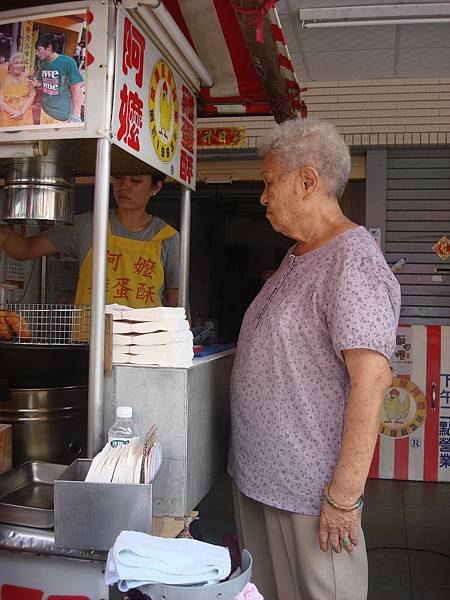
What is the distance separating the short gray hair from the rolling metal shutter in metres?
4.11

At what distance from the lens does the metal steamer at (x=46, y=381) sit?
76.1 inches

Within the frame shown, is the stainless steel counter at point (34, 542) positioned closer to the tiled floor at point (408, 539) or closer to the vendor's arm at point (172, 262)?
the vendor's arm at point (172, 262)

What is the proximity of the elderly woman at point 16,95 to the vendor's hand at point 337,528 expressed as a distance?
1.41 m

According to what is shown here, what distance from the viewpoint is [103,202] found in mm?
1779

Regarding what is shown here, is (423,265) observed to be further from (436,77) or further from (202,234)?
(202,234)

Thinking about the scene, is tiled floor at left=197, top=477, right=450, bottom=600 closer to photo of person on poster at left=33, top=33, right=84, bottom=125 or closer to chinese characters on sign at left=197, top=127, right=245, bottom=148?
photo of person on poster at left=33, top=33, right=84, bottom=125

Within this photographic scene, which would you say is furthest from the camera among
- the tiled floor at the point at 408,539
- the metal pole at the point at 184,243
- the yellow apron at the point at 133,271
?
the tiled floor at the point at 408,539

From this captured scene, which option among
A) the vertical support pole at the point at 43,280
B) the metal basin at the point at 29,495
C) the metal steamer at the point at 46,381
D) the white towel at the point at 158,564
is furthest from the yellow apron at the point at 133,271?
the white towel at the point at 158,564

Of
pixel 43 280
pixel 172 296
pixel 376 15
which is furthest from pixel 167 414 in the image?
pixel 376 15

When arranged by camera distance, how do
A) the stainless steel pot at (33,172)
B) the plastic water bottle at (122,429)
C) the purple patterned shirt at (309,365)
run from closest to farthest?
the plastic water bottle at (122,429) < the purple patterned shirt at (309,365) < the stainless steel pot at (33,172)

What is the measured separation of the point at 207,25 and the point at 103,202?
2.78ft

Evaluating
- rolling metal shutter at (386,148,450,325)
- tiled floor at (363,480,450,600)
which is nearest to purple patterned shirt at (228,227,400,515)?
tiled floor at (363,480,450,600)

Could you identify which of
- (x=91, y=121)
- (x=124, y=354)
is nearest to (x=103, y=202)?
(x=91, y=121)

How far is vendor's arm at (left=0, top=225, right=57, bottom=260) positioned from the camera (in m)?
2.70
